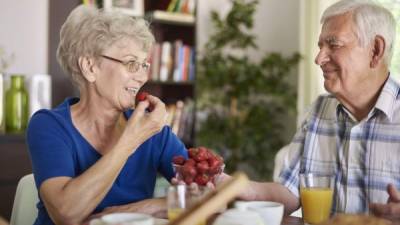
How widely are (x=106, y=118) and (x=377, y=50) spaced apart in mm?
943

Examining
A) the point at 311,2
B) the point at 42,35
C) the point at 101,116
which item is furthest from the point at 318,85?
the point at 101,116

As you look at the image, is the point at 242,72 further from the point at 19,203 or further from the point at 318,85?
the point at 19,203

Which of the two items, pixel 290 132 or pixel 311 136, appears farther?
pixel 290 132

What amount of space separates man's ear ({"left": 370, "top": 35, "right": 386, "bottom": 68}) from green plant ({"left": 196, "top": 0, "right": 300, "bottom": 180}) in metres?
2.32

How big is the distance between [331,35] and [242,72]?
2441 mm

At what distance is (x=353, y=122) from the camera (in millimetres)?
1917

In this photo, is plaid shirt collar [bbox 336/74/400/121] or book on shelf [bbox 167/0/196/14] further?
book on shelf [bbox 167/0/196/14]

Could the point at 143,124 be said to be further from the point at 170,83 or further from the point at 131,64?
the point at 170,83

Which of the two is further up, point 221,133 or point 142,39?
point 142,39

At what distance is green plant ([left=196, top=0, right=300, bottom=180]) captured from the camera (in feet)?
14.1

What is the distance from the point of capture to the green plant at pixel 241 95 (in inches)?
170

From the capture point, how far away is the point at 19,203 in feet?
5.97

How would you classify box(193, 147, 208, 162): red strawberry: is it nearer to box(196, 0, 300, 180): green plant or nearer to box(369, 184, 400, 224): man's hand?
box(369, 184, 400, 224): man's hand

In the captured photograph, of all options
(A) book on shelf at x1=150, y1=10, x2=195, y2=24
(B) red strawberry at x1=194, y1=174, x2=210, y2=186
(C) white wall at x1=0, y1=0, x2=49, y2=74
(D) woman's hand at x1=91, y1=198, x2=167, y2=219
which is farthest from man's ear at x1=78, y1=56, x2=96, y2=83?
(A) book on shelf at x1=150, y1=10, x2=195, y2=24
